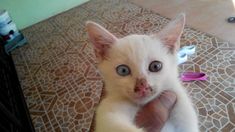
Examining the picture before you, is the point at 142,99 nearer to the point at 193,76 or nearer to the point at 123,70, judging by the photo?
the point at 123,70

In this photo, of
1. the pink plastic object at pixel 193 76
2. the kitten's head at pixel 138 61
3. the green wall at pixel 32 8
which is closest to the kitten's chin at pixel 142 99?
the kitten's head at pixel 138 61

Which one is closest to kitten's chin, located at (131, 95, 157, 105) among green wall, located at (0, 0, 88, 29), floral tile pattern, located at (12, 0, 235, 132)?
floral tile pattern, located at (12, 0, 235, 132)

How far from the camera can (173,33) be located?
26.3 inches

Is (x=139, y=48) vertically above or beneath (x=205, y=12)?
above

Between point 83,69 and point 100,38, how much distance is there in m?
1.00

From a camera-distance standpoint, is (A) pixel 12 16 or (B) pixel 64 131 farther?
(A) pixel 12 16

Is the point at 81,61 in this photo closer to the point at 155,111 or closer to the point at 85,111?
the point at 85,111

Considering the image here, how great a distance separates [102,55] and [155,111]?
0.21 metres

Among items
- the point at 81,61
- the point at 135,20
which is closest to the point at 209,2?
the point at 135,20

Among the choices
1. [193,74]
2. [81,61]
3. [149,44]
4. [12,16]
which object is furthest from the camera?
[12,16]

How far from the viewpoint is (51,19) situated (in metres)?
2.48

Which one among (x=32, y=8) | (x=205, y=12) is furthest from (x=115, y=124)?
(x=32, y=8)

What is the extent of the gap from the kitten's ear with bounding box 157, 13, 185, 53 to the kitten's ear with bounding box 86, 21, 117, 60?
0.44ft

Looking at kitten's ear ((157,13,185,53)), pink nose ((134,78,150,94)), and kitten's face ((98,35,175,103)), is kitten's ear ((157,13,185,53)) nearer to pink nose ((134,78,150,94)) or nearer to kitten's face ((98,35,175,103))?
kitten's face ((98,35,175,103))
